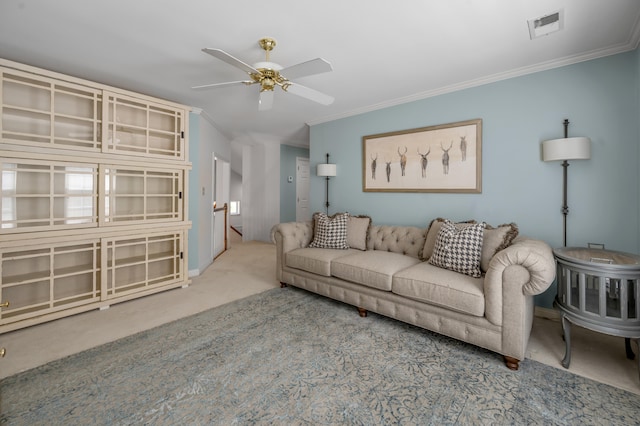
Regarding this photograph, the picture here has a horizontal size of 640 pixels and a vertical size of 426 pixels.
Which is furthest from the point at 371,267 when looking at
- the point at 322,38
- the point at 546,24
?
the point at 546,24

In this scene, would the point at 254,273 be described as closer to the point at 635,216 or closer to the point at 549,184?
the point at 549,184

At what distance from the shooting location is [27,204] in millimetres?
2615

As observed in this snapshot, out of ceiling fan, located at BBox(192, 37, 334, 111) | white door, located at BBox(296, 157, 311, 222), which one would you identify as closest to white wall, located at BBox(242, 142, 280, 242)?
white door, located at BBox(296, 157, 311, 222)

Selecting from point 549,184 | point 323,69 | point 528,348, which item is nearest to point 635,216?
point 549,184

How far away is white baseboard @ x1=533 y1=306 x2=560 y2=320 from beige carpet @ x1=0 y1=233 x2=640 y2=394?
5cm

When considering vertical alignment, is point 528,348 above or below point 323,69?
below

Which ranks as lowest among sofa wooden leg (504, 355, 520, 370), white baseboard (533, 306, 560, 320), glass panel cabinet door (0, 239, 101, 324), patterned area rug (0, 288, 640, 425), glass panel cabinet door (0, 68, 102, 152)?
patterned area rug (0, 288, 640, 425)

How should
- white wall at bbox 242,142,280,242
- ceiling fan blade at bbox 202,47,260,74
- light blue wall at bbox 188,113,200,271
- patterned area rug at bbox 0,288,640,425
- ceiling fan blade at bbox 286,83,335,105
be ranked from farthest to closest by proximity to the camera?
1. white wall at bbox 242,142,280,242
2. light blue wall at bbox 188,113,200,271
3. ceiling fan blade at bbox 286,83,335,105
4. ceiling fan blade at bbox 202,47,260,74
5. patterned area rug at bbox 0,288,640,425

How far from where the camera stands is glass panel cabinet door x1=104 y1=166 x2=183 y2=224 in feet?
9.97

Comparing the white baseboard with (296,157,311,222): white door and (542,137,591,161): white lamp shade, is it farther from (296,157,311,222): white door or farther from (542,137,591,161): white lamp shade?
(296,157,311,222): white door

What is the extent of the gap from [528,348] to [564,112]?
2.13 metres

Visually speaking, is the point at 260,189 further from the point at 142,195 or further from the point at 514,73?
the point at 514,73

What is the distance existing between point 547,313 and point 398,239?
1542 millimetres

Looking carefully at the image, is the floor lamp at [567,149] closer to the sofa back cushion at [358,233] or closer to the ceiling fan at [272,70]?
the sofa back cushion at [358,233]
